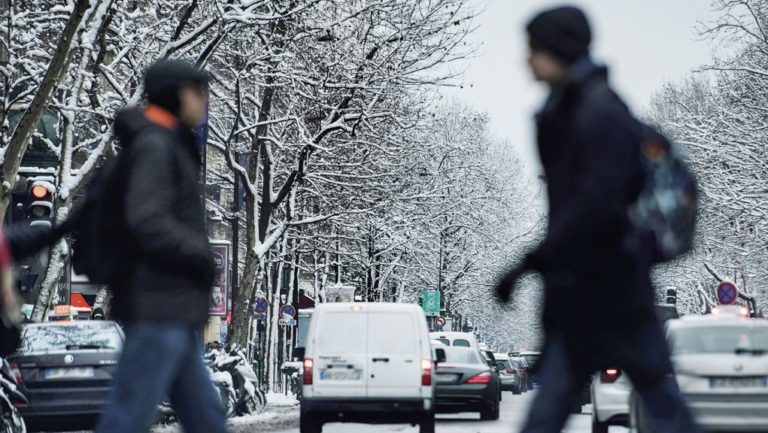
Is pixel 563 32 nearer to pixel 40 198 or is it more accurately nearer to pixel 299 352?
pixel 40 198

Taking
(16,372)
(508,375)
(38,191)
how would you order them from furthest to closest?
1. (508,375)
2. (38,191)
3. (16,372)

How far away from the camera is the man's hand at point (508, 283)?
5320mm

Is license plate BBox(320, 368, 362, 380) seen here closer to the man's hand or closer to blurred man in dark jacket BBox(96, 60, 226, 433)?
blurred man in dark jacket BBox(96, 60, 226, 433)

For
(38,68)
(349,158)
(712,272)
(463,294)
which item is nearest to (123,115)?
(38,68)

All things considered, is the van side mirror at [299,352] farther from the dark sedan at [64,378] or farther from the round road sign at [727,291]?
the round road sign at [727,291]

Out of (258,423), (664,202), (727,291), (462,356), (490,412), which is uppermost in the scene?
(727,291)

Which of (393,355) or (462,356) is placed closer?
(393,355)

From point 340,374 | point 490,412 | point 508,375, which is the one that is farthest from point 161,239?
point 508,375

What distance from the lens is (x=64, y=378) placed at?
57.9ft

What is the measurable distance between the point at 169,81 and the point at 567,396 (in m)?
1.83

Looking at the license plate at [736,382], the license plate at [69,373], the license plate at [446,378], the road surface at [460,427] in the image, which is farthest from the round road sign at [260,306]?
the license plate at [736,382]

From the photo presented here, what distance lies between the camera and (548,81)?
5.39m

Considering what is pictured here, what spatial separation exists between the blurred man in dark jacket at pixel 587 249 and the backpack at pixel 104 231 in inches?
54.9

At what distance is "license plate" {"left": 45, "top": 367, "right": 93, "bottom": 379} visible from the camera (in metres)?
17.7
